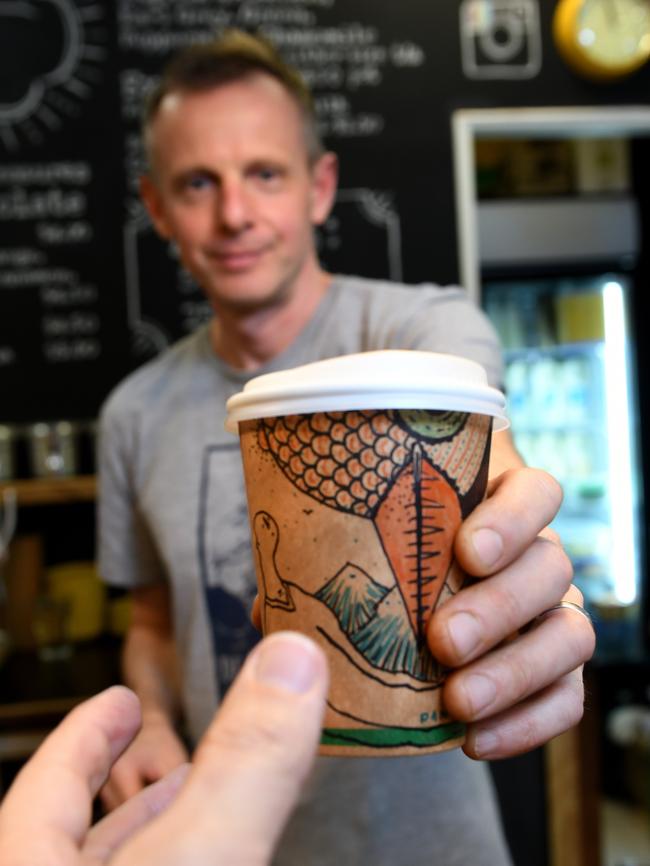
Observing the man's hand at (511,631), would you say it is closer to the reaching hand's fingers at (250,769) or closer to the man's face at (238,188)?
the reaching hand's fingers at (250,769)

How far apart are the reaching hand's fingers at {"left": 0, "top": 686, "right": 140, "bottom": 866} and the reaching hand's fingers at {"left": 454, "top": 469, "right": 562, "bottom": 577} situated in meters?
0.26

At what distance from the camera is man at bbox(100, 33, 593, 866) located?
128 cm

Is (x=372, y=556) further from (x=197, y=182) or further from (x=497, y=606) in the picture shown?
(x=197, y=182)

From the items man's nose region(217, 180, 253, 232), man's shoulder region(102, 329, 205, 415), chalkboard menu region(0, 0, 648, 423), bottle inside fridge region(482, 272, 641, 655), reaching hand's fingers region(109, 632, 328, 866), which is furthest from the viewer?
bottle inside fridge region(482, 272, 641, 655)

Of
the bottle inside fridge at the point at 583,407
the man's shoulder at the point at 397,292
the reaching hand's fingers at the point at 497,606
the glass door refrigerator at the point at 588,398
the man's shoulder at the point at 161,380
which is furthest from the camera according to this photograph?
the bottle inside fridge at the point at 583,407

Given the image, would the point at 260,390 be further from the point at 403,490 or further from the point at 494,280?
the point at 494,280

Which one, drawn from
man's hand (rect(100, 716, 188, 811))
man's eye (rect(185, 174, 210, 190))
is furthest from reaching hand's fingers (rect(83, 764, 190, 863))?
man's eye (rect(185, 174, 210, 190))

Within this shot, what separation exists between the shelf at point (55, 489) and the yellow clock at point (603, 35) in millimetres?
1969

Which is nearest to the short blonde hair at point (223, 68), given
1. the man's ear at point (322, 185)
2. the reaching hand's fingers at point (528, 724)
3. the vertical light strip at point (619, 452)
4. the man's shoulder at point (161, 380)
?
the man's ear at point (322, 185)

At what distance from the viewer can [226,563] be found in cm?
134

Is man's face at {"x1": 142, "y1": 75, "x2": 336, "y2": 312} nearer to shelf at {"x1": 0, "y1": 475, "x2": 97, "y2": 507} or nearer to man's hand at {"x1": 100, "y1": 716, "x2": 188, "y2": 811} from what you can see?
man's hand at {"x1": 100, "y1": 716, "x2": 188, "y2": 811}

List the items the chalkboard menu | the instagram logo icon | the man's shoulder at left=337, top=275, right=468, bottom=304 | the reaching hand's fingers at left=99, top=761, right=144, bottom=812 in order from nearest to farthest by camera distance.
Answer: the reaching hand's fingers at left=99, top=761, right=144, bottom=812 < the man's shoulder at left=337, top=275, right=468, bottom=304 < the chalkboard menu < the instagram logo icon

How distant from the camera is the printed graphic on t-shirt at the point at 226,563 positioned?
1.34 metres

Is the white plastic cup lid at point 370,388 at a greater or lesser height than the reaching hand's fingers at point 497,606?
greater
